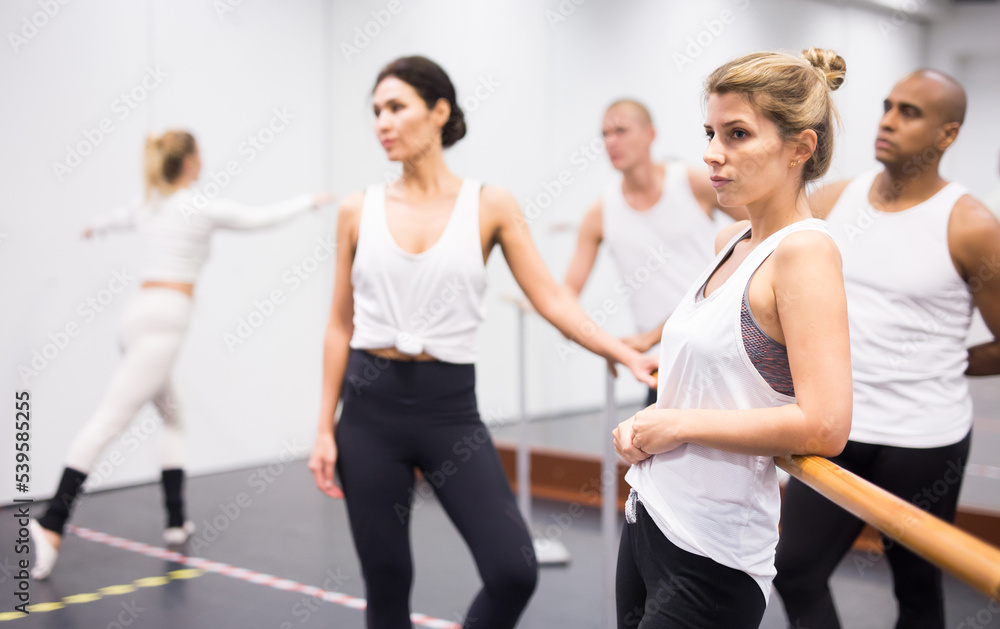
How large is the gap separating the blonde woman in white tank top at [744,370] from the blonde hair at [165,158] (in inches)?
120

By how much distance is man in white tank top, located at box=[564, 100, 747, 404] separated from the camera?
10.0 feet

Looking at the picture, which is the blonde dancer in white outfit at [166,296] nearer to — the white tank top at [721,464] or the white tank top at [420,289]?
the white tank top at [420,289]

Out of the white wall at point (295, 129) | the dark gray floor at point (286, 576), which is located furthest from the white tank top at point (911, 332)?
the white wall at point (295, 129)

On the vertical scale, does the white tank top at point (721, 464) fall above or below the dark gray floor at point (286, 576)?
above

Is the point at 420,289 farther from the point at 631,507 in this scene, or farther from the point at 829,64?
the point at 829,64

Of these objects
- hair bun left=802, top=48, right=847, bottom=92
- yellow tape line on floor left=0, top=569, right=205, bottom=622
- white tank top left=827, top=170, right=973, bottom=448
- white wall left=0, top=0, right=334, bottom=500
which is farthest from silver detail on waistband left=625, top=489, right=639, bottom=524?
white wall left=0, top=0, right=334, bottom=500

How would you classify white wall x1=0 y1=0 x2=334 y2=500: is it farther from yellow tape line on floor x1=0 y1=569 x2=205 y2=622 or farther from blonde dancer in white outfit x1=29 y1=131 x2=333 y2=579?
yellow tape line on floor x1=0 y1=569 x2=205 y2=622

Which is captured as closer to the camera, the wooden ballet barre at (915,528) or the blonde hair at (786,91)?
the wooden ballet barre at (915,528)

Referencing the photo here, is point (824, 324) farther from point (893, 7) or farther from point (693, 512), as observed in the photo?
point (893, 7)

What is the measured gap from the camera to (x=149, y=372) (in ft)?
12.1

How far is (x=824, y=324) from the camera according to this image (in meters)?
1.12

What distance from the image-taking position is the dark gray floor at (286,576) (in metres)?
2.98

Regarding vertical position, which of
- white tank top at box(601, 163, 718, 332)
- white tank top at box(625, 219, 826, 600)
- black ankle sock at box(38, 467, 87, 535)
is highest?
white tank top at box(601, 163, 718, 332)

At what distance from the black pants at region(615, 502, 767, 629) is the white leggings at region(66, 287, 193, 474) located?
9.14 feet
